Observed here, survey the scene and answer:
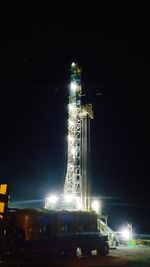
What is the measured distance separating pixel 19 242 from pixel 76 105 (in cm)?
1698

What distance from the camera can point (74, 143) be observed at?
31391 millimetres

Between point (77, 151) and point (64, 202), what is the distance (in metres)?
4.45

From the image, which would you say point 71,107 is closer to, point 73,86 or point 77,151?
point 73,86

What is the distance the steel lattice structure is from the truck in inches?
225

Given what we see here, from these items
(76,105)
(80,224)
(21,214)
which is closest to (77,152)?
(76,105)

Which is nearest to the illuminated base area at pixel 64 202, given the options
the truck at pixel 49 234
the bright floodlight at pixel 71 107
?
the truck at pixel 49 234

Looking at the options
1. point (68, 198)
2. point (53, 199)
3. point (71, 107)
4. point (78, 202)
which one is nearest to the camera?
point (68, 198)

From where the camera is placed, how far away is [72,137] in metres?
31.6

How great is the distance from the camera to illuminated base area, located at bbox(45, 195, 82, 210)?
30078 mm

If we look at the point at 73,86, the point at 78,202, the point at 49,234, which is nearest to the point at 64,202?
the point at 78,202

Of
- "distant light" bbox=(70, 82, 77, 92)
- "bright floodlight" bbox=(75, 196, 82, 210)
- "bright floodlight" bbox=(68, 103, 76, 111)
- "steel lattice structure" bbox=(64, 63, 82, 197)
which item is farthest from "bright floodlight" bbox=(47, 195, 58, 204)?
"distant light" bbox=(70, 82, 77, 92)

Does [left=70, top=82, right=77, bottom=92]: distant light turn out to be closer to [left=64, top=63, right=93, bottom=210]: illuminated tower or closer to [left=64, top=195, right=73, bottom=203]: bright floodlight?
[left=64, top=63, right=93, bottom=210]: illuminated tower

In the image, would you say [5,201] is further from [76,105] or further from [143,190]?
[143,190]

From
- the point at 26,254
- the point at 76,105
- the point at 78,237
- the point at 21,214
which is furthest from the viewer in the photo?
the point at 76,105
